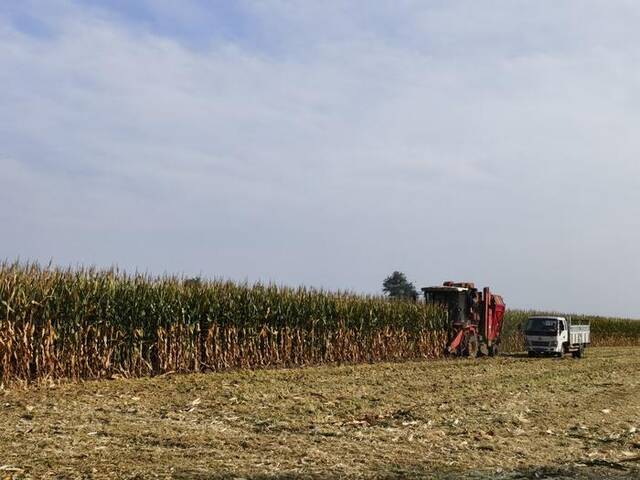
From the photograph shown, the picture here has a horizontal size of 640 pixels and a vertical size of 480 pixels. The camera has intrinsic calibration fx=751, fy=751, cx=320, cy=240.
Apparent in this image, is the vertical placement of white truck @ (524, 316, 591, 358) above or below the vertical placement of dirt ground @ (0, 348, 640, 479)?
above

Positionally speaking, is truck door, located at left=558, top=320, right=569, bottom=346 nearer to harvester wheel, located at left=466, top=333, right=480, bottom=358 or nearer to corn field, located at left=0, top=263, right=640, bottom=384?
harvester wheel, located at left=466, top=333, right=480, bottom=358

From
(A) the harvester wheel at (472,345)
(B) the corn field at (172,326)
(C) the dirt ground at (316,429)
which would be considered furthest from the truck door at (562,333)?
(C) the dirt ground at (316,429)

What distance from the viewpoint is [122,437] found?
1052 centimetres

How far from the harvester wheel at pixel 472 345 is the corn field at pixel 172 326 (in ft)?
8.90

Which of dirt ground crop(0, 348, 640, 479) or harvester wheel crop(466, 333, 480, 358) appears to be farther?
harvester wheel crop(466, 333, 480, 358)

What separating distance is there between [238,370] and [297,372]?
66.9 inches

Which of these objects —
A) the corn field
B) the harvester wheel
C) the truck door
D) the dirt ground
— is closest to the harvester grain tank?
the harvester wheel

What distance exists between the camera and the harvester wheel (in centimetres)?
3172

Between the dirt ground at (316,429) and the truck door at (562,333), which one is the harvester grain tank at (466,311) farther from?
the dirt ground at (316,429)

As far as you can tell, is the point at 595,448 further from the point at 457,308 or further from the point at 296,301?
the point at 457,308

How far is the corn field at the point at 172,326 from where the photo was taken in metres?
17.1

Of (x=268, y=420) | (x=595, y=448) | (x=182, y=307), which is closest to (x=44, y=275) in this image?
(x=182, y=307)

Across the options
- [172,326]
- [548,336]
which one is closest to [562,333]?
[548,336]

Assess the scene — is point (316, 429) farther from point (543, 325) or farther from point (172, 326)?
point (543, 325)
